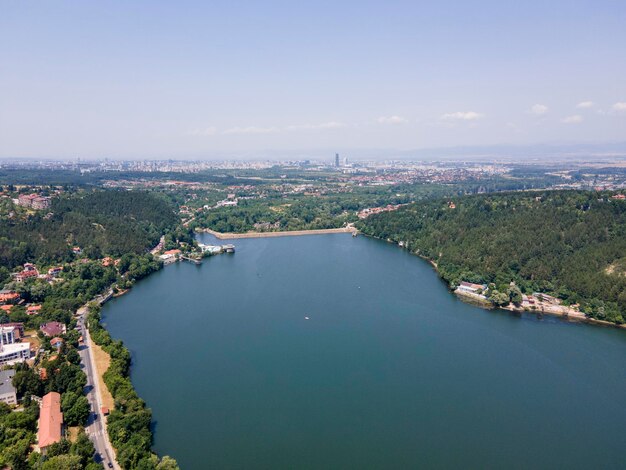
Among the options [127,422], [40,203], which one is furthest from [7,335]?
[40,203]

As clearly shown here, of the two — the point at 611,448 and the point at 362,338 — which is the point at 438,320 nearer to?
A: the point at 362,338

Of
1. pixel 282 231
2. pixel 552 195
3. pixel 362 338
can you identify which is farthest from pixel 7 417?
pixel 552 195

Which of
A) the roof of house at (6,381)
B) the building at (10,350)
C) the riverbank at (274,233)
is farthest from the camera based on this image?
the riverbank at (274,233)

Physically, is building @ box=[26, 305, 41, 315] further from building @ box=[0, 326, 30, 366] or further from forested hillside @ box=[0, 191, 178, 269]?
forested hillside @ box=[0, 191, 178, 269]

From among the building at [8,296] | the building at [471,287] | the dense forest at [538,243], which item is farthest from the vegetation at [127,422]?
the dense forest at [538,243]

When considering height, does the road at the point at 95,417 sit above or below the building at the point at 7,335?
below

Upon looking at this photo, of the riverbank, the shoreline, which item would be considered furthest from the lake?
the riverbank

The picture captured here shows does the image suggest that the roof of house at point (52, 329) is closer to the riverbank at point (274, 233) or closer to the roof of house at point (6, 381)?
the roof of house at point (6, 381)
